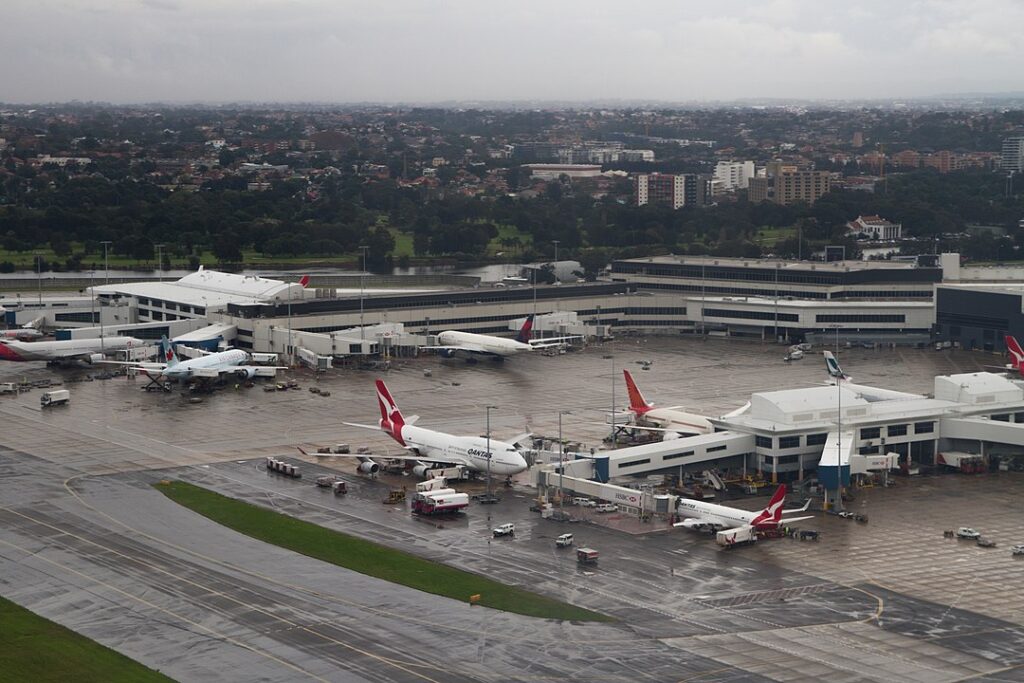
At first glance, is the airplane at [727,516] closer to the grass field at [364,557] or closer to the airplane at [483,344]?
the grass field at [364,557]

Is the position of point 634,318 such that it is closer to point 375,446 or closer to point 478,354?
point 478,354

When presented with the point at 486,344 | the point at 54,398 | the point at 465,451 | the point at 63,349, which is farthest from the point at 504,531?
the point at 63,349

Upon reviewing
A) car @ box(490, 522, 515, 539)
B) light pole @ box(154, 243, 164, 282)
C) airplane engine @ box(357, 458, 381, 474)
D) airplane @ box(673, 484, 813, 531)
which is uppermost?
airplane @ box(673, 484, 813, 531)

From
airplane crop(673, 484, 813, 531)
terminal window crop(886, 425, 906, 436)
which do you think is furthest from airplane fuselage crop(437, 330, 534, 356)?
airplane crop(673, 484, 813, 531)

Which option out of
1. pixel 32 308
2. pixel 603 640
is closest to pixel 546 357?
pixel 32 308

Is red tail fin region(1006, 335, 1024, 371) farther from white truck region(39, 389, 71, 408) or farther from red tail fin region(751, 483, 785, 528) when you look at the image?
white truck region(39, 389, 71, 408)

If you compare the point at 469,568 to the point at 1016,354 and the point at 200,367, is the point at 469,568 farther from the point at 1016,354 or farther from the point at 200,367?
the point at 1016,354
